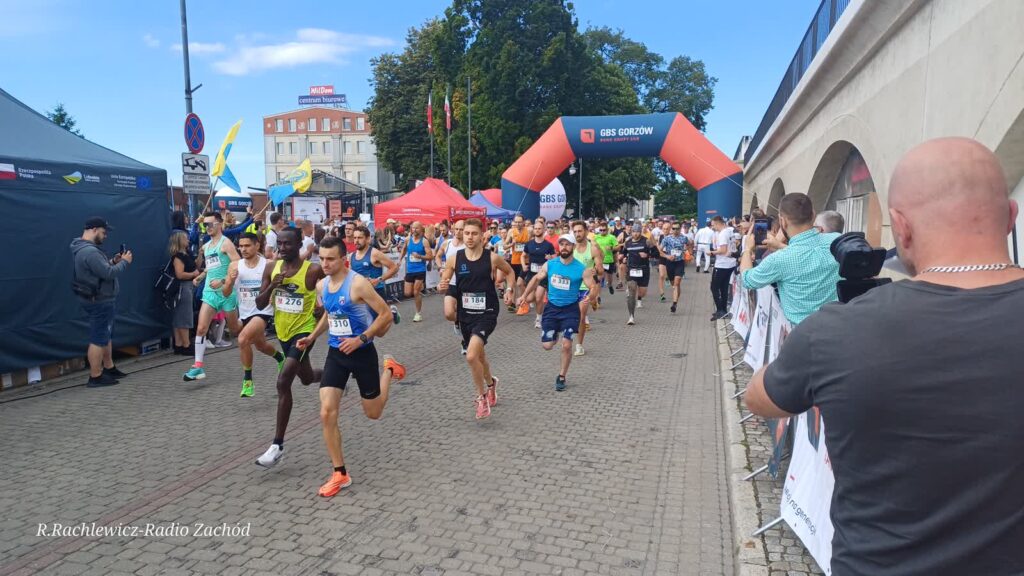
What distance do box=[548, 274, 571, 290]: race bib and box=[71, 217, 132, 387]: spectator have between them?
5.26 m

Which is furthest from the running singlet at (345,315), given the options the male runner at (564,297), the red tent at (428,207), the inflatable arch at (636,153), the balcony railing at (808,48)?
the inflatable arch at (636,153)

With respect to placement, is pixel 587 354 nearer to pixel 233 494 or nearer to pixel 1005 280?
pixel 233 494

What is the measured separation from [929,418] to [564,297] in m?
6.60

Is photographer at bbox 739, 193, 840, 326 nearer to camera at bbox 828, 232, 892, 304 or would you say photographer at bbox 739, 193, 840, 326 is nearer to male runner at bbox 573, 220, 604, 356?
camera at bbox 828, 232, 892, 304

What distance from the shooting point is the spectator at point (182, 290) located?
9.84m

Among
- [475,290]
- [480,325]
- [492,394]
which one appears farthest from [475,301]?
[492,394]

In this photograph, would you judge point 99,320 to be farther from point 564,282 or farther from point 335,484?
point 564,282

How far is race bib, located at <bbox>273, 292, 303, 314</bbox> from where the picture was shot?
19.7 ft

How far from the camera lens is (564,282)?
26.0 feet

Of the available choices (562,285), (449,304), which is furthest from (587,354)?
(449,304)

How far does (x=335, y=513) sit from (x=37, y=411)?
4.66 m

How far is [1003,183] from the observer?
140 centimetres

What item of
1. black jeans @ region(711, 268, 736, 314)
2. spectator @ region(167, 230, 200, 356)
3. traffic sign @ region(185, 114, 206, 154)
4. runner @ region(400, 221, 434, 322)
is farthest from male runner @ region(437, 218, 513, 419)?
black jeans @ region(711, 268, 736, 314)

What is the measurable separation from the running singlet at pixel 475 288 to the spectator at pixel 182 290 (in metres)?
A: 5.14
